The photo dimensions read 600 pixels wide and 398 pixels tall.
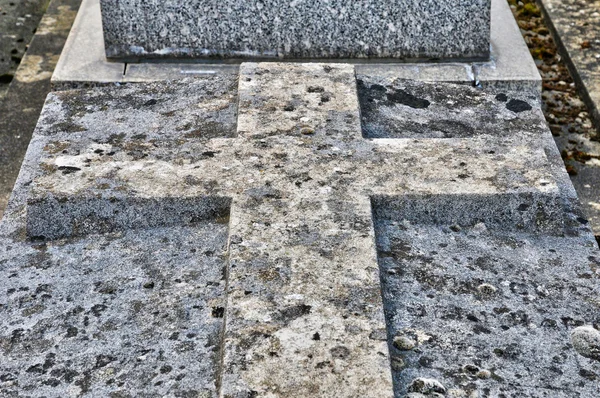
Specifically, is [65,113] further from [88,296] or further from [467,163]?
[467,163]

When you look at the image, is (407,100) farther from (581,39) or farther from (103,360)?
(581,39)

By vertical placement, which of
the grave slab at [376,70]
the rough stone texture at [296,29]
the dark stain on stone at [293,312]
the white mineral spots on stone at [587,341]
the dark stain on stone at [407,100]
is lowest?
the grave slab at [376,70]

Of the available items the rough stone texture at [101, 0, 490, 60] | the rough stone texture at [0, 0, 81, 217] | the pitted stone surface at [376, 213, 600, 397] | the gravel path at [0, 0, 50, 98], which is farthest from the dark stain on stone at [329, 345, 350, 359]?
the gravel path at [0, 0, 50, 98]

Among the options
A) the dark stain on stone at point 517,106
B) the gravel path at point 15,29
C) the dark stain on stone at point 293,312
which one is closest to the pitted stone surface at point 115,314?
the dark stain on stone at point 293,312

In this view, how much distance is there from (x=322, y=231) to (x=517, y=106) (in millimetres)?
963

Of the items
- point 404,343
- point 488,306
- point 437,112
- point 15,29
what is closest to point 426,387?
point 404,343

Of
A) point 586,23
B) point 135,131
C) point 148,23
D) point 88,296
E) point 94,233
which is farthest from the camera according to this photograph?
point 586,23

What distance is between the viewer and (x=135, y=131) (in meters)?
2.50

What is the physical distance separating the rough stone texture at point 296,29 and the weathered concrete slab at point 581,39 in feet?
2.26

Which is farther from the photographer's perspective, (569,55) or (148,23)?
(569,55)

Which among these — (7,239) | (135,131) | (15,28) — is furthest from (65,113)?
(15,28)

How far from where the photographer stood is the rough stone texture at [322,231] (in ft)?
5.74

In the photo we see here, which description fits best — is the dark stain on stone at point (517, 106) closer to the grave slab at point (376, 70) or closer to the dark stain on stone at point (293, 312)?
the grave slab at point (376, 70)

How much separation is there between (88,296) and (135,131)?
0.68 m
